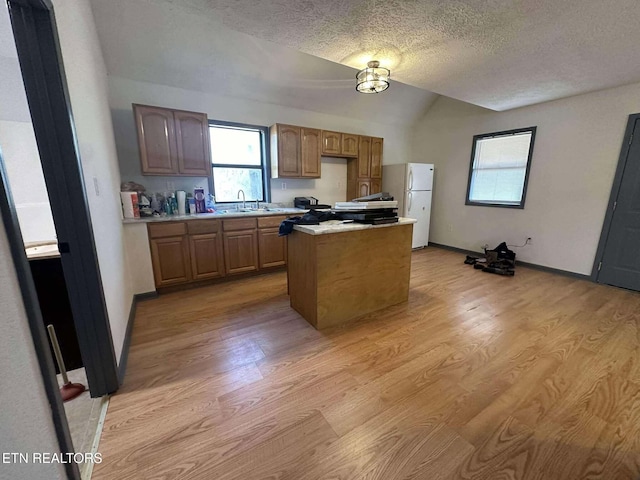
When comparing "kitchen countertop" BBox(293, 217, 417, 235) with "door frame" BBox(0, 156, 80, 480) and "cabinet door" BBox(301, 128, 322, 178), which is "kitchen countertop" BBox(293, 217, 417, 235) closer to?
"door frame" BBox(0, 156, 80, 480)

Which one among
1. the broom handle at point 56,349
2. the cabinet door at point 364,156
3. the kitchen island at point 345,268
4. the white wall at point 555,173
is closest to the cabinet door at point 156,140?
the kitchen island at point 345,268

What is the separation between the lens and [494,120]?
4.11 m

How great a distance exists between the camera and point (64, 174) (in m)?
1.25

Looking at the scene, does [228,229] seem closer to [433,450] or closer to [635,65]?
[433,450]

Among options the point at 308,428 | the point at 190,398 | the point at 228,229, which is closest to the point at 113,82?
→ the point at 228,229

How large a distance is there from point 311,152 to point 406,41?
6.81 ft

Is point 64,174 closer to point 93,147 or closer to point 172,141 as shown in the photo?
point 93,147

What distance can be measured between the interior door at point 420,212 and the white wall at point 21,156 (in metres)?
4.63

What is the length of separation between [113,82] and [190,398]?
3492 millimetres

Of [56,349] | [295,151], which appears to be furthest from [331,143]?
[56,349]

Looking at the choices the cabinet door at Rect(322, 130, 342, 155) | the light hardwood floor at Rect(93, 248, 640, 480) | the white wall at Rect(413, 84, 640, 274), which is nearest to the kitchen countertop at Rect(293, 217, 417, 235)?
the light hardwood floor at Rect(93, 248, 640, 480)

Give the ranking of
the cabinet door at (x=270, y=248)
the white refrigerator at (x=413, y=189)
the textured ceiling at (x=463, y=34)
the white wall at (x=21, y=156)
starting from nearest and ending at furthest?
the textured ceiling at (x=463, y=34) → the white wall at (x=21, y=156) → the cabinet door at (x=270, y=248) → the white refrigerator at (x=413, y=189)

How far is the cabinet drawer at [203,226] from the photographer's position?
2980 mm

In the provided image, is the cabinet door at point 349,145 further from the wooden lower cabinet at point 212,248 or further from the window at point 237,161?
the wooden lower cabinet at point 212,248
